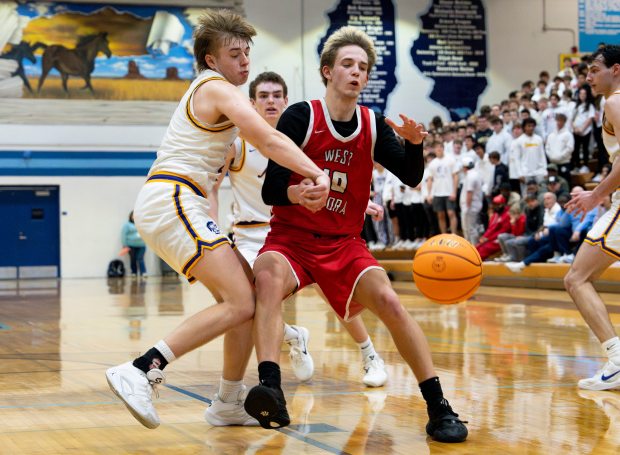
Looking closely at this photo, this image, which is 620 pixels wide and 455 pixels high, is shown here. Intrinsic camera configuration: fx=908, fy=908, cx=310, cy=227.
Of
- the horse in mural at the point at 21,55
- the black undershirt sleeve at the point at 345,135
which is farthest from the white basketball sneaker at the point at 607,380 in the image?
the horse in mural at the point at 21,55

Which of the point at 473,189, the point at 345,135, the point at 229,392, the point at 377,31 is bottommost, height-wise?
the point at 229,392

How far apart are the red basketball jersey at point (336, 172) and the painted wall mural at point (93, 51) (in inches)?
824

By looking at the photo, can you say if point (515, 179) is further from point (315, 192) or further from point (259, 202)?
point (315, 192)

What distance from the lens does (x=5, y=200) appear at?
968 inches

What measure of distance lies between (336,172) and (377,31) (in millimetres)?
21903

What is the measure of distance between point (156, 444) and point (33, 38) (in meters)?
22.2

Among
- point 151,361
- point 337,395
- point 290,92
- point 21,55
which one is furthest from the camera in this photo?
point 290,92

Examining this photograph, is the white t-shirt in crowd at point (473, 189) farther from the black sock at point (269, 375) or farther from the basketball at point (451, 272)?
the black sock at point (269, 375)

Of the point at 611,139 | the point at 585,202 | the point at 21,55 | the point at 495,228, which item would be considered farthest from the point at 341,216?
the point at 21,55

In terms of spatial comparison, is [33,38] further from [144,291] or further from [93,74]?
[144,291]

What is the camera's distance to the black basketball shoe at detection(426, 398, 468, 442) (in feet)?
12.9

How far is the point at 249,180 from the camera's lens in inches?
246

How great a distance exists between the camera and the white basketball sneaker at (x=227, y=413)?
4383mm

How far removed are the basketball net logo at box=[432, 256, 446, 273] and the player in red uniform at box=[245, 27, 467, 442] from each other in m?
2.72
